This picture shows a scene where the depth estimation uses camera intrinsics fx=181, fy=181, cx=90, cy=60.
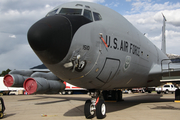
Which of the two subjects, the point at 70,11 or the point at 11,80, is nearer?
the point at 70,11

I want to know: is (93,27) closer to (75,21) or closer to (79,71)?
(75,21)

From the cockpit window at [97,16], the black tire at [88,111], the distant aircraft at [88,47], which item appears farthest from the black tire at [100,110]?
the cockpit window at [97,16]

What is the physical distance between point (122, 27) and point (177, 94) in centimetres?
908

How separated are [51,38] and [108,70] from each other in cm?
275

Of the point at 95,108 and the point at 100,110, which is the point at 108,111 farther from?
the point at 100,110

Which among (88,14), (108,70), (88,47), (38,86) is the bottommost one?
(38,86)

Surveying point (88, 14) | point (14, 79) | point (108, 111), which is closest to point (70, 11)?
point (88, 14)

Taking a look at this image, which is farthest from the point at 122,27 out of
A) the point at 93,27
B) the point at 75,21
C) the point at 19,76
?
the point at 19,76

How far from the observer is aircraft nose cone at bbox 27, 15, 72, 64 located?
547cm

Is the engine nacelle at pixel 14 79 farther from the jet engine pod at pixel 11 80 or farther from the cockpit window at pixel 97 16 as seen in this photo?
the cockpit window at pixel 97 16

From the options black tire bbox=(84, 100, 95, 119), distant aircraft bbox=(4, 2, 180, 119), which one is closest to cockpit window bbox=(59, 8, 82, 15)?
distant aircraft bbox=(4, 2, 180, 119)

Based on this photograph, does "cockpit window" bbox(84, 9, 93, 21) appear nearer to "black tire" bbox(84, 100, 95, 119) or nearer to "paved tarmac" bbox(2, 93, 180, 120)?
"black tire" bbox(84, 100, 95, 119)

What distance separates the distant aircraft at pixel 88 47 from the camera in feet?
18.5

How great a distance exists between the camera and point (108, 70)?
7.15 m
